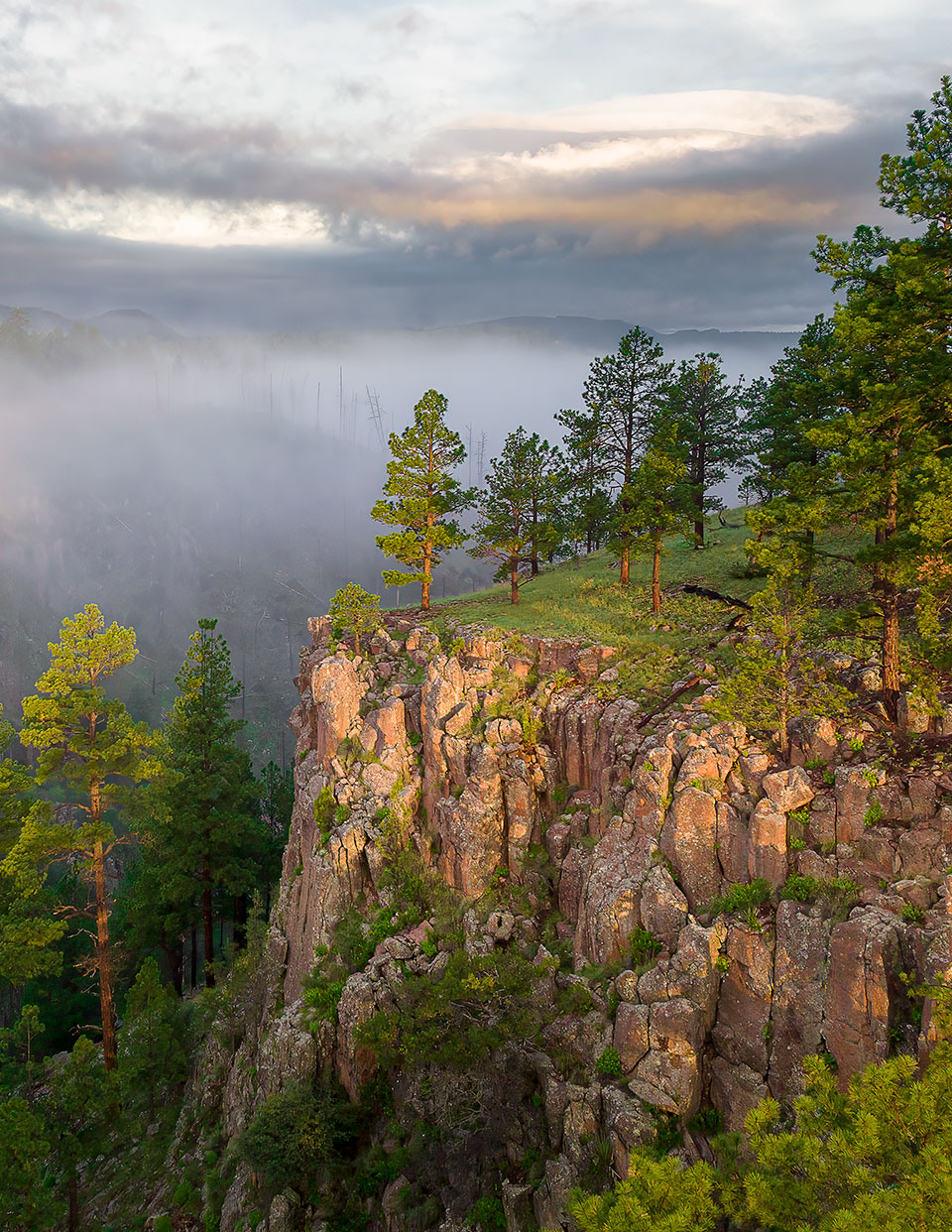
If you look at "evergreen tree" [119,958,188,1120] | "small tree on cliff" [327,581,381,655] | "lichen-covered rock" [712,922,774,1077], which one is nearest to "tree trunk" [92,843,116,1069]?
"evergreen tree" [119,958,188,1120]

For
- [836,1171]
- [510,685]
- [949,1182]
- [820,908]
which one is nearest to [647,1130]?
[820,908]

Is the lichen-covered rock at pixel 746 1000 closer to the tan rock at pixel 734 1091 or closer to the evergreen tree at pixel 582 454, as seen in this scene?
the tan rock at pixel 734 1091

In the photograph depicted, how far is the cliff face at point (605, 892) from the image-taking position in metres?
16.9

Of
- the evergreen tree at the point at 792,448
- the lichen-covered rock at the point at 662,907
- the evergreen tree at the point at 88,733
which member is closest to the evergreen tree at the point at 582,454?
the evergreen tree at the point at 792,448

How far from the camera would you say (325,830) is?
29.0 metres

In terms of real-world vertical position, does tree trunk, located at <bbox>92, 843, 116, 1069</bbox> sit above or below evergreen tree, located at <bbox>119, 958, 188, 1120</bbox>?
above

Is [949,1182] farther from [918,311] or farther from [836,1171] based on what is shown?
[918,311]

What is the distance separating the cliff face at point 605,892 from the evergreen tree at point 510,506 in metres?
9.19

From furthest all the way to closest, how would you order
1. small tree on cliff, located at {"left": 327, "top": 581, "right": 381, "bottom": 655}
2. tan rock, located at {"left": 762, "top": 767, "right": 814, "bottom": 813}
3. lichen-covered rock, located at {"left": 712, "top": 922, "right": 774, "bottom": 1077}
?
small tree on cliff, located at {"left": 327, "top": 581, "right": 381, "bottom": 655} < tan rock, located at {"left": 762, "top": 767, "right": 814, "bottom": 813} < lichen-covered rock, located at {"left": 712, "top": 922, "right": 774, "bottom": 1077}

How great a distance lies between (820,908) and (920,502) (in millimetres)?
11350

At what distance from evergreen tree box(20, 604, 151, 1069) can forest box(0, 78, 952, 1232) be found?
14 cm

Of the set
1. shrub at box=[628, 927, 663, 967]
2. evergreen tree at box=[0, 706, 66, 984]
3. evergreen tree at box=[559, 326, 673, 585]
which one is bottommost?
evergreen tree at box=[0, 706, 66, 984]

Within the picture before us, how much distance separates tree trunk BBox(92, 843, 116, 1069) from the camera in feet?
99.1

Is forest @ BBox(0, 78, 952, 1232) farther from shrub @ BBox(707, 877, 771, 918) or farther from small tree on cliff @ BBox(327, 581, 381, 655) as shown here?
shrub @ BBox(707, 877, 771, 918)
